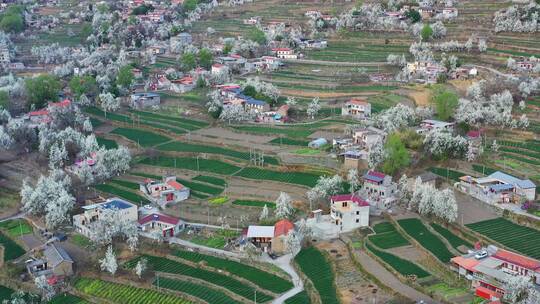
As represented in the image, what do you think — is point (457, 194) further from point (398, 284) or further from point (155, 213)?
point (155, 213)

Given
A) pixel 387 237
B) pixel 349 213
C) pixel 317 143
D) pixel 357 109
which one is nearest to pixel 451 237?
pixel 387 237

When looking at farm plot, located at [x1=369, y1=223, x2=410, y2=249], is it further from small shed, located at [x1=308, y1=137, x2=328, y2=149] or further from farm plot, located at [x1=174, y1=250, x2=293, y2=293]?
small shed, located at [x1=308, y1=137, x2=328, y2=149]

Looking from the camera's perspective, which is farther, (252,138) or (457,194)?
(252,138)

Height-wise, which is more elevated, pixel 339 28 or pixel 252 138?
pixel 339 28

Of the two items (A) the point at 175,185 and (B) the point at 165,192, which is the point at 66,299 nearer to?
(B) the point at 165,192

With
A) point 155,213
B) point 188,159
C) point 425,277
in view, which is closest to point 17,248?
point 155,213

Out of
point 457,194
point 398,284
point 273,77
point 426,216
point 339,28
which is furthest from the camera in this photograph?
point 339,28

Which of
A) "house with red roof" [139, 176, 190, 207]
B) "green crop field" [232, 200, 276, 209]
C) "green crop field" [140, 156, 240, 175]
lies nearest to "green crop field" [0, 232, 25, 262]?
"house with red roof" [139, 176, 190, 207]
